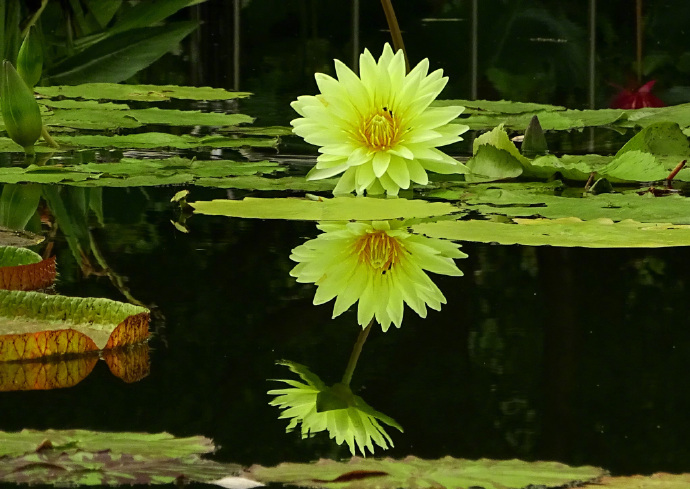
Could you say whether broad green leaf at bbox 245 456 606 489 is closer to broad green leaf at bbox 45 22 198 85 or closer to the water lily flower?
the water lily flower

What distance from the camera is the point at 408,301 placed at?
1554 millimetres

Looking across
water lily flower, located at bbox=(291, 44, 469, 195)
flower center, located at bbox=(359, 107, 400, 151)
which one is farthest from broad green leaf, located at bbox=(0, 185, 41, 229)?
flower center, located at bbox=(359, 107, 400, 151)

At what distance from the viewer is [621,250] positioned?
1.92 meters

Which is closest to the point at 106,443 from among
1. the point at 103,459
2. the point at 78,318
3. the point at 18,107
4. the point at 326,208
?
the point at 103,459

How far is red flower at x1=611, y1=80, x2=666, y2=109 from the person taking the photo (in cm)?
366

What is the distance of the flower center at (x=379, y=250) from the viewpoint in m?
1.71

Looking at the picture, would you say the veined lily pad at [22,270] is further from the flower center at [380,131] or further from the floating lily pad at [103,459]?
the flower center at [380,131]

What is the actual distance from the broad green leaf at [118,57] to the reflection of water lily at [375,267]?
8.15 ft

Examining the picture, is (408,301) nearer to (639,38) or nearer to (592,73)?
(592,73)

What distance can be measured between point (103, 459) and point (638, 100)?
2932 millimetres

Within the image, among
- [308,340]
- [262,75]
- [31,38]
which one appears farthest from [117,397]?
[262,75]

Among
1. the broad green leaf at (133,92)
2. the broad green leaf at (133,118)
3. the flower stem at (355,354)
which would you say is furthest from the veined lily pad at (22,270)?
the broad green leaf at (133,92)

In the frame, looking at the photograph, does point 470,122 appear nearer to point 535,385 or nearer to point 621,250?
point 621,250

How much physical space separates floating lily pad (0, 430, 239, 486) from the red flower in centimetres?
282
